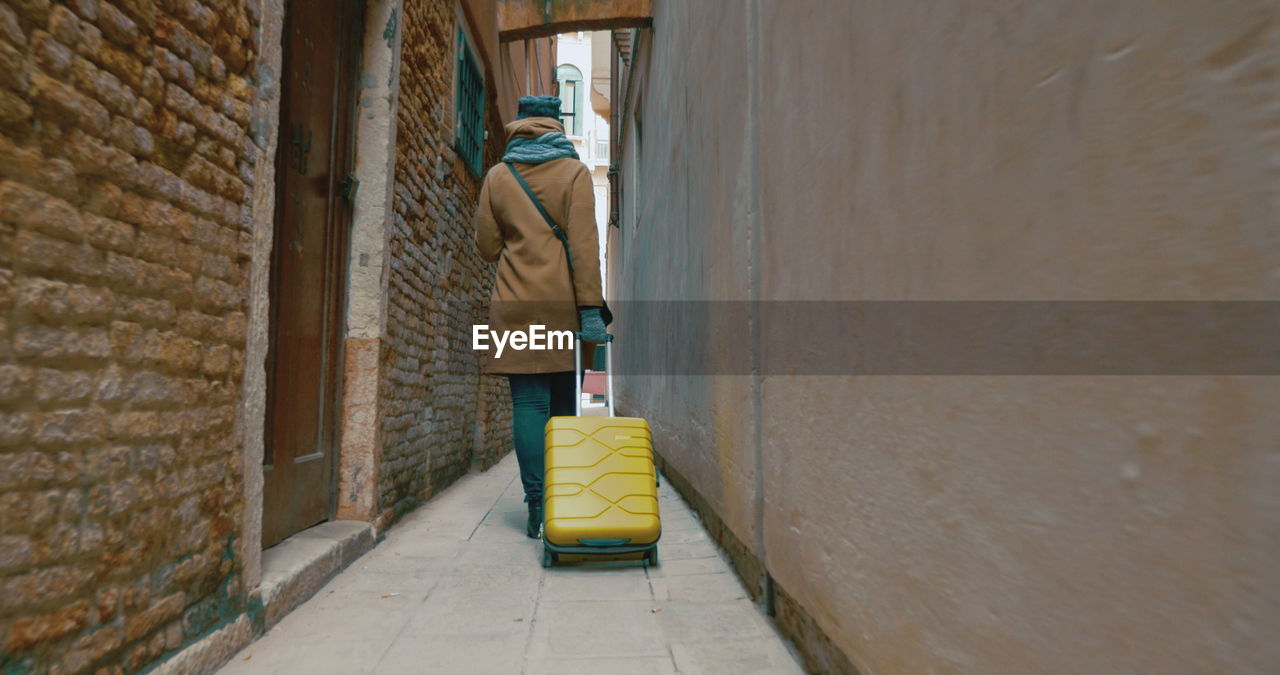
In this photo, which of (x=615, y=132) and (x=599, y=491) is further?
(x=615, y=132)

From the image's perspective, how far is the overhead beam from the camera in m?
6.53

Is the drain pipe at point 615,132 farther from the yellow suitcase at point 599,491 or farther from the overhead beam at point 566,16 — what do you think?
the yellow suitcase at point 599,491

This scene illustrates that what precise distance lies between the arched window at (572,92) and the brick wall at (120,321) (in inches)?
879

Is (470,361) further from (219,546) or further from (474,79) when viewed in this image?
(219,546)

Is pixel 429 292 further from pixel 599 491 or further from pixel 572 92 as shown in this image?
pixel 572 92

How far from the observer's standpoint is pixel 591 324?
3.38m

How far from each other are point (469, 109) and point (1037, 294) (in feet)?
18.6

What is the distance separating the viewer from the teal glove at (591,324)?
3.33m

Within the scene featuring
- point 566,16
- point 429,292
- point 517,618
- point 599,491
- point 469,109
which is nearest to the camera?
point 517,618

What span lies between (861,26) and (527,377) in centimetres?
230

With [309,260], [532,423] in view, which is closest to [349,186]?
[309,260]

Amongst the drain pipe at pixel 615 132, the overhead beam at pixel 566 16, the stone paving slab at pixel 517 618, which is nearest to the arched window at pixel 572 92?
the drain pipe at pixel 615 132

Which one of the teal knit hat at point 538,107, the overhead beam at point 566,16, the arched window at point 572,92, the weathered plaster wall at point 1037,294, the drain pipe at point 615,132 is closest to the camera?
the weathered plaster wall at point 1037,294

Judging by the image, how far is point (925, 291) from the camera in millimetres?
1205
